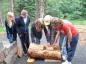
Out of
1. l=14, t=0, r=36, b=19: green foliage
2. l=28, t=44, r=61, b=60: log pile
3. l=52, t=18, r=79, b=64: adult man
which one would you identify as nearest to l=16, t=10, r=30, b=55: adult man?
l=28, t=44, r=61, b=60: log pile

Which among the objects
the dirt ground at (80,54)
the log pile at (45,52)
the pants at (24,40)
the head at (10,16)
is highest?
the head at (10,16)

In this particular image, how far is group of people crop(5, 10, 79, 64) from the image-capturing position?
27.9 feet

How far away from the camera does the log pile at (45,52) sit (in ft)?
29.0

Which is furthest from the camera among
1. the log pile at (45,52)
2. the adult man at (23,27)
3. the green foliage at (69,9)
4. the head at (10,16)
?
the green foliage at (69,9)

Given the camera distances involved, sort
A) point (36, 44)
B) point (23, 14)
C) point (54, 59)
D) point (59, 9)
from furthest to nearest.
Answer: point (59, 9), point (23, 14), point (36, 44), point (54, 59)

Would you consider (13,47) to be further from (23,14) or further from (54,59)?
(54,59)

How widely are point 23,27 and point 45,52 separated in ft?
6.40

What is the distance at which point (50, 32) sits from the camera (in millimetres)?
9586

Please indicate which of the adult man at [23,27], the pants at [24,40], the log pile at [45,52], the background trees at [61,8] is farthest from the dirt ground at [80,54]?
the background trees at [61,8]

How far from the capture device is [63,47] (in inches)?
380

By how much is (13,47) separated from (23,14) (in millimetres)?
1111

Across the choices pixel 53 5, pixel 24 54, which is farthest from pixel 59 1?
pixel 24 54

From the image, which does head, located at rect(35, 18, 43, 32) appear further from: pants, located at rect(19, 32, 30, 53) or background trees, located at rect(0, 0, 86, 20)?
background trees, located at rect(0, 0, 86, 20)

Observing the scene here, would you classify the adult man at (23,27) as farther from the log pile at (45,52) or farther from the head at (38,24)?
the log pile at (45,52)
